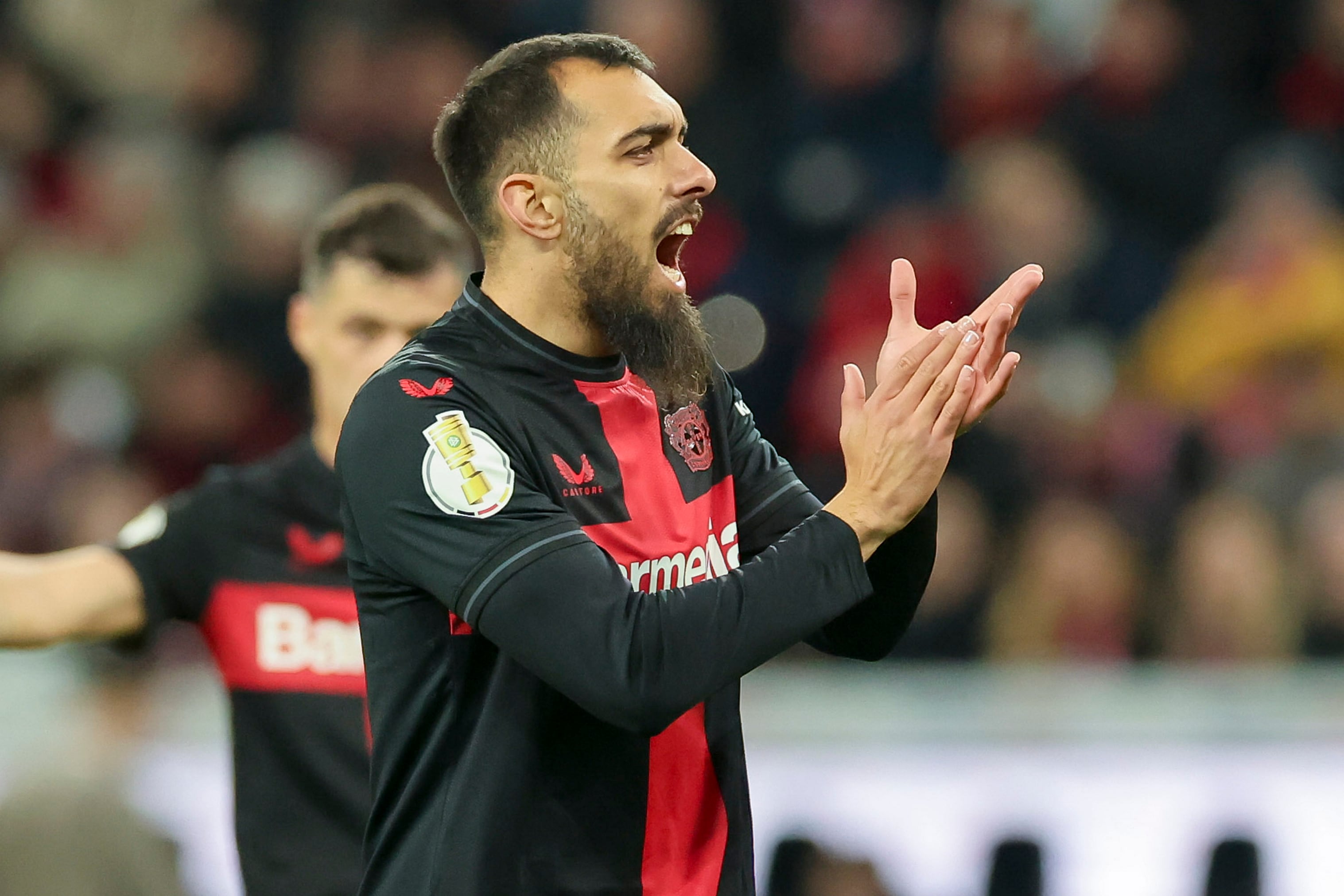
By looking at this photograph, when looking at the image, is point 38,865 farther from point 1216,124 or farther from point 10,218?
point 1216,124

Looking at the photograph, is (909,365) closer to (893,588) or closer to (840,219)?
(893,588)

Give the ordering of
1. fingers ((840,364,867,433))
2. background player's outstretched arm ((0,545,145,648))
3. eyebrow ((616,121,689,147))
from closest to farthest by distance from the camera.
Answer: fingers ((840,364,867,433)) → eyebrow ((616,121,689,147)) → background player's outstretched arm ((0,545,145,648))

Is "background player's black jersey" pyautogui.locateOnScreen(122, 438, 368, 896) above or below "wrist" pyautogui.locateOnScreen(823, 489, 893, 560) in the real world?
below

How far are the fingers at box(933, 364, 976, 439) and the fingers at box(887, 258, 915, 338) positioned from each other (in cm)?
13

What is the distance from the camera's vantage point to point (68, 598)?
3428 millimetres

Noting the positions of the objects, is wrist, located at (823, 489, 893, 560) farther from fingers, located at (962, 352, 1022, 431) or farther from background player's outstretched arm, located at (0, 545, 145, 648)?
background player's outstretched arm, located at (0, 545, 145, 648)

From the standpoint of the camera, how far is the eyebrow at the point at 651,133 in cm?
259

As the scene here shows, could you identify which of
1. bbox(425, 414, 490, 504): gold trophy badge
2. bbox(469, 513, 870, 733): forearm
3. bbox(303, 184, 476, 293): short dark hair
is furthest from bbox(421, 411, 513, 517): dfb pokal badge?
bbox(303, 184, 476, 293): short dark hair

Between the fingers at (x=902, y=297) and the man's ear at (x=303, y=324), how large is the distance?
177cm

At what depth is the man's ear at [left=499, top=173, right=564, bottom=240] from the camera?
2.63m

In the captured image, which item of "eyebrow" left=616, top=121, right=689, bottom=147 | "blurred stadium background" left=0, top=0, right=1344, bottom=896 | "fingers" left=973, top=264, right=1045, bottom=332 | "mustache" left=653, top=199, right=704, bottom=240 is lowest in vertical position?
"blurred stadium background" left=0, top=0, right=1344, bottom=896

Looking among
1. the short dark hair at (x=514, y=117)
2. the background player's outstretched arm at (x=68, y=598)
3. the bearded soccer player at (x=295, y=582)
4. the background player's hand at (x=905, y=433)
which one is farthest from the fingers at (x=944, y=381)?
the background player's outstretched arm at (x=68, y=598)

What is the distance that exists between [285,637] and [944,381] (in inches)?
68.5

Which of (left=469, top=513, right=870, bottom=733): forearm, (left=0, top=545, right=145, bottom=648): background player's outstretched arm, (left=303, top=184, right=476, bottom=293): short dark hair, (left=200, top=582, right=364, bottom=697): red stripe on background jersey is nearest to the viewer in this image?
(left=469, top=513, right=870, bottom=733): forearm
